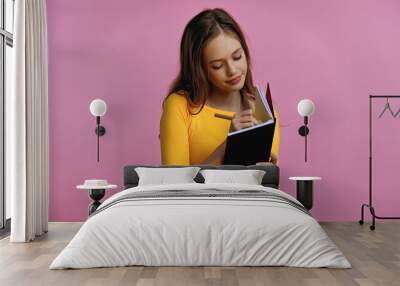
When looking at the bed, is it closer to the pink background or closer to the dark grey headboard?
the dark grey headboard

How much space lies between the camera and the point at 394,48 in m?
7.28

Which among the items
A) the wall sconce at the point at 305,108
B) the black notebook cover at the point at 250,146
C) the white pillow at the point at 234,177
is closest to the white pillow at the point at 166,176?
the white pillow at the point at 234,177

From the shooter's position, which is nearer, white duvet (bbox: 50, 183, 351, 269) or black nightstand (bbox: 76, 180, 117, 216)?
white duvet (bbox: 50, 183, 351, 269)

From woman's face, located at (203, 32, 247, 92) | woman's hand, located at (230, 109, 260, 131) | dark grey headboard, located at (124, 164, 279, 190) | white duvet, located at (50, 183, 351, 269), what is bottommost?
white duvet, located at (50, 183, 351, 269)

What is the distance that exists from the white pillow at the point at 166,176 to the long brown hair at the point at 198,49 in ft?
3.11

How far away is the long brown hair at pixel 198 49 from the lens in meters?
7.15

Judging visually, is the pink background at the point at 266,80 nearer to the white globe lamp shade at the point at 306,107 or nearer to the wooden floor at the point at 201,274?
the white globe lamp shade at the point at 306,107

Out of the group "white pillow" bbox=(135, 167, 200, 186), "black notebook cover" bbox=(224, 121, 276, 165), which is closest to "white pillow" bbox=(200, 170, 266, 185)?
"white pillow" bbox=(135, 167, 200, 186)

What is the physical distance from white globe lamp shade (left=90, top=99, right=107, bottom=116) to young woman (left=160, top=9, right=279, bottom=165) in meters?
0.75

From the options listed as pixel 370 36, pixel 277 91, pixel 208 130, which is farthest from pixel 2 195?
pixel 370 36

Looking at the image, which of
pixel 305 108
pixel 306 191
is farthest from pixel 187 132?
pixel 306 191

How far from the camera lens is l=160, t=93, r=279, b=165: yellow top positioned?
23.1ft

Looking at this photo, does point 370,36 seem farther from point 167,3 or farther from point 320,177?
point 167,3

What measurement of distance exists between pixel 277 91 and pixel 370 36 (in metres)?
1.40
